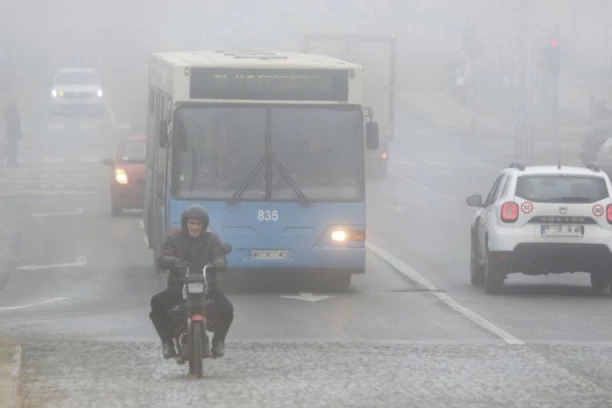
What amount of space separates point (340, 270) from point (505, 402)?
9.01m

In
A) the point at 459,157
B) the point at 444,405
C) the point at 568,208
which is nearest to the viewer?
the point at 444,405

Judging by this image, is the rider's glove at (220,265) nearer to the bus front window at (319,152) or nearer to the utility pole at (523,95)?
the bus front window at (319,152)

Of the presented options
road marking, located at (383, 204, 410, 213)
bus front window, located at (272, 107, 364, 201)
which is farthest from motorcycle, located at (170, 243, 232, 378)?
road marking, located at (383, 204, 410, 213)

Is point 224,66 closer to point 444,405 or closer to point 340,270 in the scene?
point 340,270

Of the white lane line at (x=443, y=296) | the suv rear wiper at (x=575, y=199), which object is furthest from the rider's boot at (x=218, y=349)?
the suv rear wiper at (x=575, y=199)

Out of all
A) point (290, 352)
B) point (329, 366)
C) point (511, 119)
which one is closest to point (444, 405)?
point (329, 366)

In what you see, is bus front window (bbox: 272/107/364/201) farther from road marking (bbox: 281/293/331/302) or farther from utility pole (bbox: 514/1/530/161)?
utility pole (bbox: 514/1/530/161)

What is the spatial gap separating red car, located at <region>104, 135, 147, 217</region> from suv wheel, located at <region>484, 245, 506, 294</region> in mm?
13433

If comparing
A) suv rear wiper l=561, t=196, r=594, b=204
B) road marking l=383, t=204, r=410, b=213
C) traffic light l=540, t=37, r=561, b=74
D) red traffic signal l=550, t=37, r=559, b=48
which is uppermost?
Answer: red traffic signal l=550, t=37, r=559, b=48

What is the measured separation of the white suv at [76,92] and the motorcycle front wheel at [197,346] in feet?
182

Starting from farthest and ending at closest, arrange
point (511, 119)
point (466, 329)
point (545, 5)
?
1. point (545, 5)
2. point (511, 119)
3. point (466, 329)

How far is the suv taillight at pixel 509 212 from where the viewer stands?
19.7m

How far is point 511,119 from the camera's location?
253ft

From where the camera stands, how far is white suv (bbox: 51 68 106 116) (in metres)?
67.1
